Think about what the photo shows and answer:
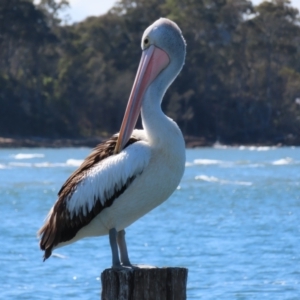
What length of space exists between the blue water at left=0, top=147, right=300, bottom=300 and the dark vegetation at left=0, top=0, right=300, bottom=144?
3087cm

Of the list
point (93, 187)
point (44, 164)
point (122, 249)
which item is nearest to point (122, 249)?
point (122, 249)

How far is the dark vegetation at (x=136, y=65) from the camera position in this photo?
186 feet

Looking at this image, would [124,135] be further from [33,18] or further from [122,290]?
[33,18]

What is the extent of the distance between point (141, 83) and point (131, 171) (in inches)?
20.3

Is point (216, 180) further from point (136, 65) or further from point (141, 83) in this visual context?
point (136, 65)

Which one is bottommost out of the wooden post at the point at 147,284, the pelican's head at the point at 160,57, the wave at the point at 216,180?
the wave at the point at 216,180

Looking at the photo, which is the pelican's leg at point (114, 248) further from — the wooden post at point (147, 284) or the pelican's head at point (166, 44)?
the pelican's head at point (166, 44)

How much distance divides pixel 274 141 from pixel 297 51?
24.8ft

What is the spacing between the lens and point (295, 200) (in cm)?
2083

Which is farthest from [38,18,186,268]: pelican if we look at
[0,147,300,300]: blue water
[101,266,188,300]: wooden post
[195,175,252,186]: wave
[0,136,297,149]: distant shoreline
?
[0,136,297,149]: distant shoreline

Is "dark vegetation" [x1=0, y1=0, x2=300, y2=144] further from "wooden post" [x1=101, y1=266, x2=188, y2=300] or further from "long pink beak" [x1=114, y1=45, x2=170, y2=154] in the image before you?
"wooden post" [x1=101, y1=266, x2=188, y2=300]

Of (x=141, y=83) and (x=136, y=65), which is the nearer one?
(x=141, y=83)

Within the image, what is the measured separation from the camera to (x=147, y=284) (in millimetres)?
4215

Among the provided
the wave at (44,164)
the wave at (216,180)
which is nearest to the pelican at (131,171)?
the wave at (216,180)
